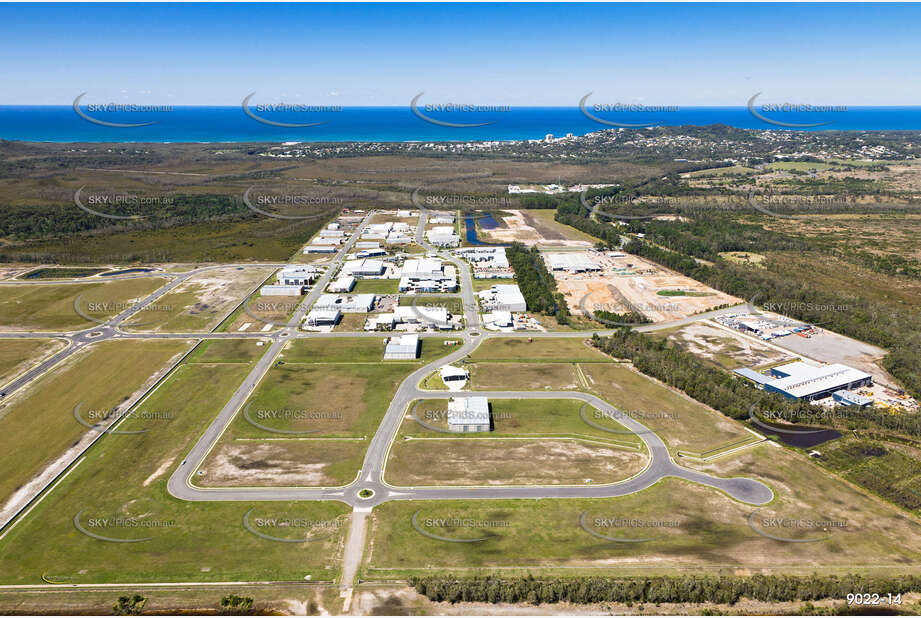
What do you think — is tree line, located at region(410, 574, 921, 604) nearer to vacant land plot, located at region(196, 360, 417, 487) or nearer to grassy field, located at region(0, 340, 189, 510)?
vacant land plot, located at region(196, 360, 417, 487)

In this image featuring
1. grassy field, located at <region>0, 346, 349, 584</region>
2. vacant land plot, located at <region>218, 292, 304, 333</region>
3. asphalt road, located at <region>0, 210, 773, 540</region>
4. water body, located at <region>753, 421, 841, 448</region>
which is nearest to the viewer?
grassy field, located at <region>0, 346, 349, 584</region>

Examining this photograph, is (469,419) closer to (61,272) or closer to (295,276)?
(295,276)

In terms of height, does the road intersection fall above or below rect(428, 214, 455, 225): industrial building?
below

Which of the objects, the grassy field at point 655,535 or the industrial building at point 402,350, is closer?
the grassy field at point 655,535

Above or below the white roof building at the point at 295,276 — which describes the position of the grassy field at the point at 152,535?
below
